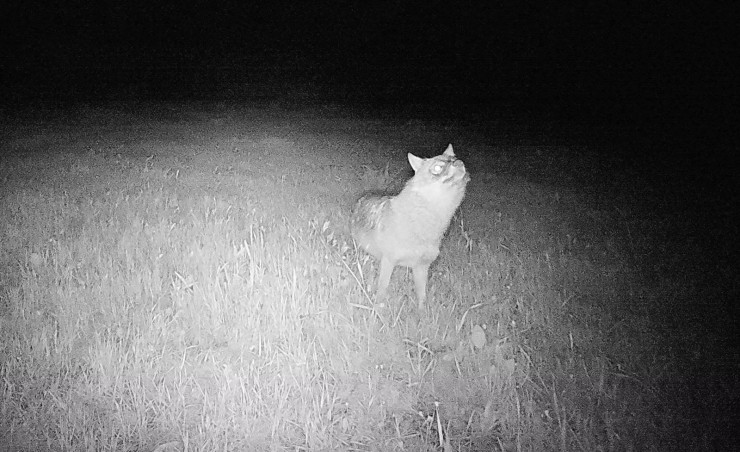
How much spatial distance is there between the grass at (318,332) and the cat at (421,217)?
0.29m

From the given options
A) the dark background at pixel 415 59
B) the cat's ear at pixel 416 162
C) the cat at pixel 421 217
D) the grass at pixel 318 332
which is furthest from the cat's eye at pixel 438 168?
the dark background at pixel 415 59

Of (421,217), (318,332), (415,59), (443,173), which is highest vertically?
(415,59)

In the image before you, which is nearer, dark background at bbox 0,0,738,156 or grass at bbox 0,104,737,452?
grass at bbox 0,104,737,452

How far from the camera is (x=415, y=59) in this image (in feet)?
87.9

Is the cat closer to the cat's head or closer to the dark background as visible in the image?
the cat's head

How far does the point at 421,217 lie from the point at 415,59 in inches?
901

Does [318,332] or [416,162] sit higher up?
[416,162]

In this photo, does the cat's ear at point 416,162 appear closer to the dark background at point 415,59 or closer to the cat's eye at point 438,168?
the cat's eye at point 438,168

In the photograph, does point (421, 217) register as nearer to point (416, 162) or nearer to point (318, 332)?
point (416, 162)

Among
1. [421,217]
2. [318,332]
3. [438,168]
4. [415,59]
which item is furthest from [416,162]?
[415,59]

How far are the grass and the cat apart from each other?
29 centimetres

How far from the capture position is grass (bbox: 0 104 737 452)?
3.47 m

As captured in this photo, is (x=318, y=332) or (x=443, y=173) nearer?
(x=318, y=332)

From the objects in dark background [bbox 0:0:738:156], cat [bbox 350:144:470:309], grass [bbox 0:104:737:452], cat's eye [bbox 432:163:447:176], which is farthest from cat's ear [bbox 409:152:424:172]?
dark background [bbox 0:0:738:156]
